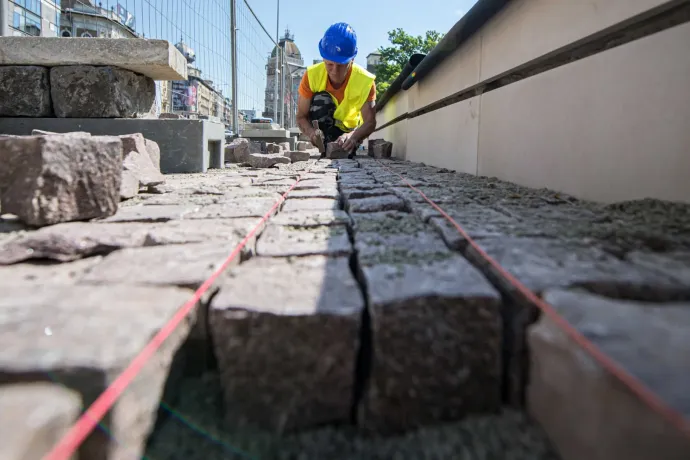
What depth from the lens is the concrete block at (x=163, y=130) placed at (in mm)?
3988

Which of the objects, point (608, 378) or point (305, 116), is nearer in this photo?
point (608, 378)

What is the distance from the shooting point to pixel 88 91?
158 inches

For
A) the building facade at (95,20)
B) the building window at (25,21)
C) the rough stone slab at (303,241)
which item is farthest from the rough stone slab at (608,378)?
the building window at (25,21)

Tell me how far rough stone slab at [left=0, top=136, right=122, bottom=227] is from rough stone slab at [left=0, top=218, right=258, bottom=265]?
0.09 meters

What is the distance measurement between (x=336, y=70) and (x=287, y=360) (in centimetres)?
616

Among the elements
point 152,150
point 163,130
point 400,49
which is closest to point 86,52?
point 163,130

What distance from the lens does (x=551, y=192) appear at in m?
2.46

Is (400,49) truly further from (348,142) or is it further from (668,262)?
(668,262)

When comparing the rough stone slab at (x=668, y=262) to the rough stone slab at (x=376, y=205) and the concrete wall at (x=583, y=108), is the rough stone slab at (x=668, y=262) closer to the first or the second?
the concrete wall at (x=583, y=108)

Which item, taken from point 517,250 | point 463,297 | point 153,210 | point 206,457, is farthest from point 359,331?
point 153,210

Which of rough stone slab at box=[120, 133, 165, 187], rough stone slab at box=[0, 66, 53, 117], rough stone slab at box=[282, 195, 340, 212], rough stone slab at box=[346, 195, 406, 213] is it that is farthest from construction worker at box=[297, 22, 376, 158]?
rough stone slab at box=[346, 195, 406, 213]

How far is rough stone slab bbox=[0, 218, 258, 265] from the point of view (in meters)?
1.47

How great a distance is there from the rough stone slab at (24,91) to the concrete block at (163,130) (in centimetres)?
8

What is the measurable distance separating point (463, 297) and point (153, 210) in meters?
1.76
